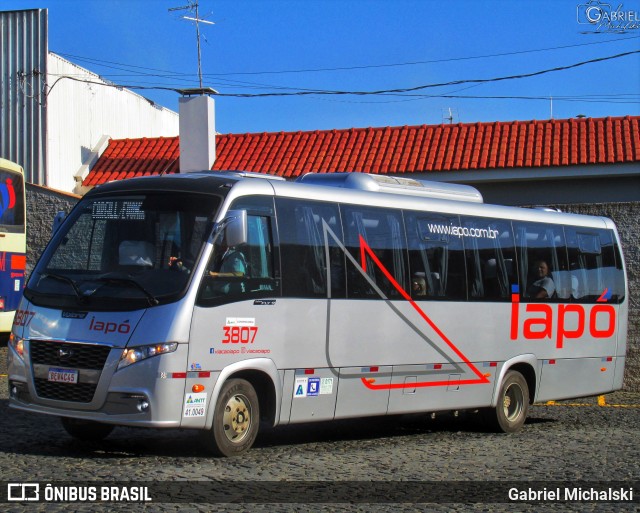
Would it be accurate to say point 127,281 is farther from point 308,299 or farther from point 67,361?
point 308,299

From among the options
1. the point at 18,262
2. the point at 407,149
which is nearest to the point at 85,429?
the point at 18,262

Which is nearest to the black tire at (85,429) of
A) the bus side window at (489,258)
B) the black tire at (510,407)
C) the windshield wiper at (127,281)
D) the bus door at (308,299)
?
the windshield wiper at (127,281)

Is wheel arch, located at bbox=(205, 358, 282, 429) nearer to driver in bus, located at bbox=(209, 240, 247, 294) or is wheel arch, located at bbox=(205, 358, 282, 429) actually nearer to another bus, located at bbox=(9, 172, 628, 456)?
another bus, located at bbox=(9, 172, 628, 456)

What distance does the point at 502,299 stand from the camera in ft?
46.4

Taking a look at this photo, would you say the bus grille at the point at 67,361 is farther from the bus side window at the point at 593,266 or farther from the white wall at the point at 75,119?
the white wall at the point at 75,119

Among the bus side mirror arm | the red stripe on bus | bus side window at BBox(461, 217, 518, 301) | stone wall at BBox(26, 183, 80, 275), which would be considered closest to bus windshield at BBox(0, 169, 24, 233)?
the red stripe on bus

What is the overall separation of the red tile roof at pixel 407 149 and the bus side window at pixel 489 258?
1179cm

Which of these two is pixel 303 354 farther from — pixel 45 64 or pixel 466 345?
pixel 45 64

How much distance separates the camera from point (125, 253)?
10.3 metres

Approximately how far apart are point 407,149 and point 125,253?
18597 millimetres

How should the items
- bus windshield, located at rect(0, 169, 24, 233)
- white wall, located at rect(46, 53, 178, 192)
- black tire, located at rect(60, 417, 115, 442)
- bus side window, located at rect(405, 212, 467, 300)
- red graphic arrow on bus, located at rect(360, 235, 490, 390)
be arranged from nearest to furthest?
black tire, located at rect(60, 417, 115, 442) → red graphic arrow on bus, located at rect(360, 235, 490, 390) → bus side window, located at rect(405, 212, 467, 300) → bus windshield, located at rect(0, 169, 24, 233) → white wall, located at rect(46, 53, 178, 192)

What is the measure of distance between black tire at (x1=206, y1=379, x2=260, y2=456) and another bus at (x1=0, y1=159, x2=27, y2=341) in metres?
11.7

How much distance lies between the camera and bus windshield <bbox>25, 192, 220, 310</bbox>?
9.95m

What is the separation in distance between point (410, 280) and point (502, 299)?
6.60 ft
